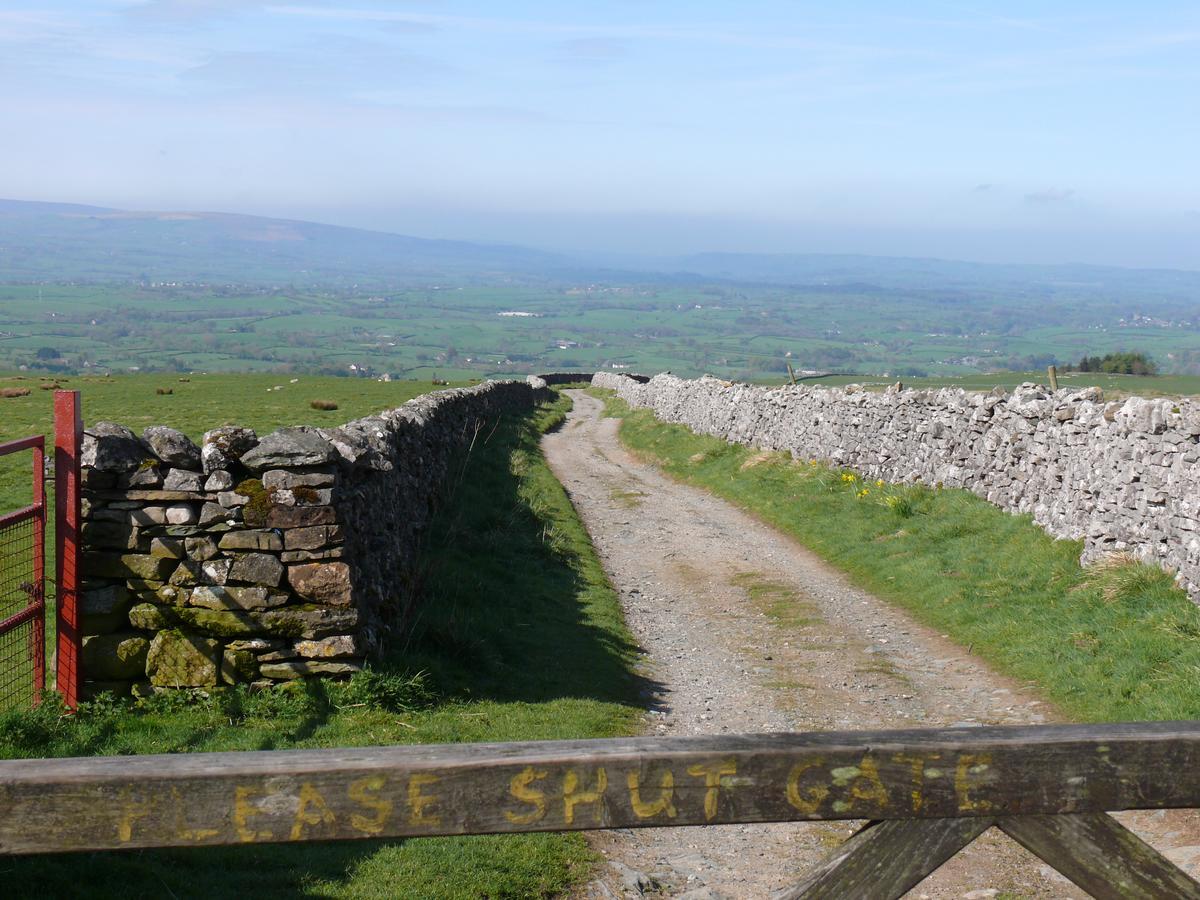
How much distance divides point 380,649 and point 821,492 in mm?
14064

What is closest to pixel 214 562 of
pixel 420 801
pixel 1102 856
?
pixel 420 801

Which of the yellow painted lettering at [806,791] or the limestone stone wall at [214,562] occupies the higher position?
the yellow painted lettering at [806,791]

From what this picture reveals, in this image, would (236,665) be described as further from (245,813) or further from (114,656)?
(245,813)

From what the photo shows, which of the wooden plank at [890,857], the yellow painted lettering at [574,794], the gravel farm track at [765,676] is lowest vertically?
the gravel farm track at [765,676]

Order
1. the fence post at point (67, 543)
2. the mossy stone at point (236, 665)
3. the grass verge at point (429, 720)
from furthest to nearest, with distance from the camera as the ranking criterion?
the mossy stone at point (236, 665)
the fence post at point (67, 543)
the grass verge at point (429, 720)

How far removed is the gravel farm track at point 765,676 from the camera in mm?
6719

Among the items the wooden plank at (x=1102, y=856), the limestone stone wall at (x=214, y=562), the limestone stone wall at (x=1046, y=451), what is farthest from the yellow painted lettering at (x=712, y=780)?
the limestone stone wall at (x=1046, y=451)

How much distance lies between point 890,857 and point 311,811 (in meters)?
1.61

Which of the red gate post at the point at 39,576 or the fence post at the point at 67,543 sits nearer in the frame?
the red gate post at the point at 39,576

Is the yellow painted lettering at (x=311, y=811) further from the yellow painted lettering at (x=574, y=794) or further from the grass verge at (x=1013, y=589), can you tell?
the grass verge at (x=1013, y=589)

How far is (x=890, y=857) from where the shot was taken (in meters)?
3.08

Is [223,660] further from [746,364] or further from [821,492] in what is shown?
[746,364]

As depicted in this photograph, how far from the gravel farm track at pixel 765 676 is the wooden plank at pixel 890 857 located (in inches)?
80.0

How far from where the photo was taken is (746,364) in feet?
505
